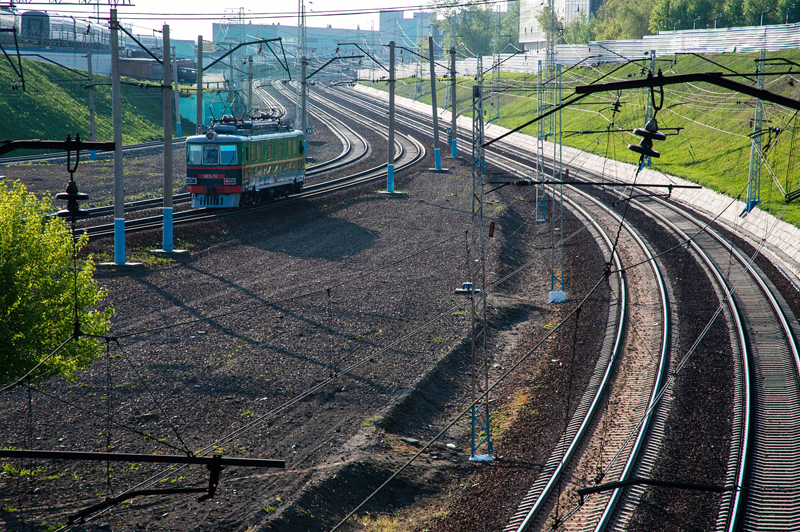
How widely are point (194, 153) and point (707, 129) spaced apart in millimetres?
34686

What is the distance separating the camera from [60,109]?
56750 mm

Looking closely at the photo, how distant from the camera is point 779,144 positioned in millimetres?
37531

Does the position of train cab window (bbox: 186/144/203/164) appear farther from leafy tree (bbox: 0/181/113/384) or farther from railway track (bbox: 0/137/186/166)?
railway track (bbox: 0/137/186/166)

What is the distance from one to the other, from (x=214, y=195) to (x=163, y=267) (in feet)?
27.4

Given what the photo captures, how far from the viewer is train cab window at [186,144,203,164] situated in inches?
1141

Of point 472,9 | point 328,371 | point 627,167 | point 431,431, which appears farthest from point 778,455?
point 472,9

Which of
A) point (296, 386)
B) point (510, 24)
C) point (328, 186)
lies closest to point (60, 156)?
point (328, 186)

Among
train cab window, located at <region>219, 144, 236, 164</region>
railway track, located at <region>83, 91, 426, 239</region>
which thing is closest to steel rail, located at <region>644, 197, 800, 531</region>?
railway track, located at <region>83, 91, 426, 239</region>

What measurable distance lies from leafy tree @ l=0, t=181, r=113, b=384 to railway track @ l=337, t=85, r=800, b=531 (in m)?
7.78

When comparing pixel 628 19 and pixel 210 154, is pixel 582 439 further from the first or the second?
pixel 628 19

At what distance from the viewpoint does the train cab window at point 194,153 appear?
95.1 ft

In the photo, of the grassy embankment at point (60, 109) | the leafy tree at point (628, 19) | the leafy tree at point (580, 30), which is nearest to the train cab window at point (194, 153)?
the grassy embankment at point (60, 109)

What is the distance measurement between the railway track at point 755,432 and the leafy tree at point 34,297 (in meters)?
7.78

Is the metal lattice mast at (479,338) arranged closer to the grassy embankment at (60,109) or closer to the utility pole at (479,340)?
the utility pole at (479,340)
